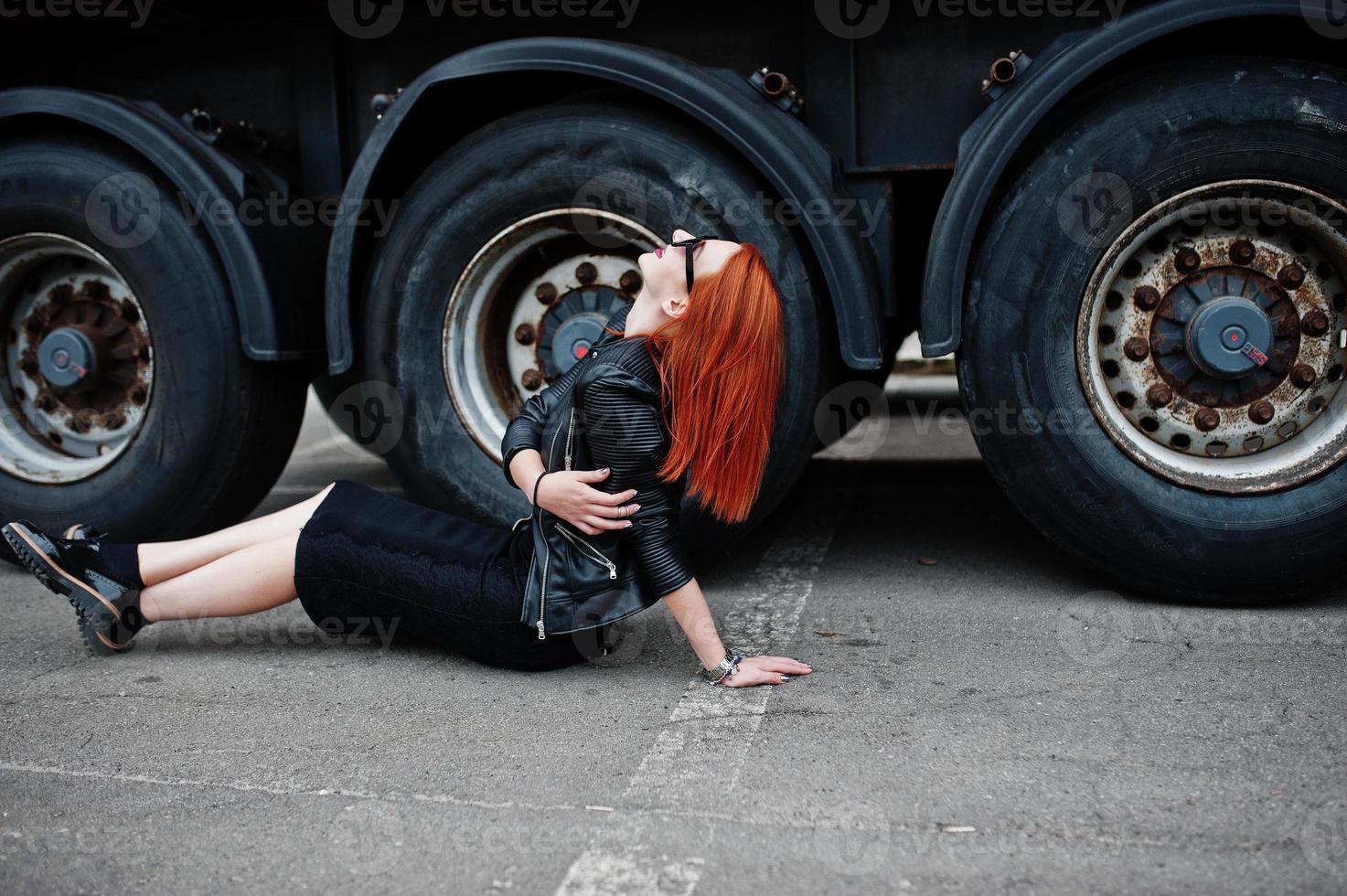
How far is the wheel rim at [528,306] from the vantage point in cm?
307

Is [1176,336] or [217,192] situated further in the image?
[217,192]

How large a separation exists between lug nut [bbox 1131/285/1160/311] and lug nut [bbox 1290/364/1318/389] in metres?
0.35

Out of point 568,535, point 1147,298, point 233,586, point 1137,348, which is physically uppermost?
point 1147,298

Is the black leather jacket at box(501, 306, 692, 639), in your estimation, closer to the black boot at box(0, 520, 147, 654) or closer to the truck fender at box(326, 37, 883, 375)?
the truck fender at box(326, 37, 883, 375)

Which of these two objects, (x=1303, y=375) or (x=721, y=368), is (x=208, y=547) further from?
(x=1303, y=375)

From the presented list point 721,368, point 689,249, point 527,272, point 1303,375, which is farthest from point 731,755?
point 1303,375

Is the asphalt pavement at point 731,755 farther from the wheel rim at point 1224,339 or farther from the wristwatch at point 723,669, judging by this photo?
the wheel rim at point 1224,339

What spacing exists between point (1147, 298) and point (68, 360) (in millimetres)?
2890

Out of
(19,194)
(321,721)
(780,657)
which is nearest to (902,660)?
→ (780,657)

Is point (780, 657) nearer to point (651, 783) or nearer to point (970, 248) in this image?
point (651, 783)

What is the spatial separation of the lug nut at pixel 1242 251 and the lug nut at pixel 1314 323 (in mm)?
189

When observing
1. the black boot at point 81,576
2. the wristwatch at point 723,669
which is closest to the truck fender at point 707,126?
the wristwatch at point 723,669

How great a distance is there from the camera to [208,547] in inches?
107

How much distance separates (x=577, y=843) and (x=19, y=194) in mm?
2590
